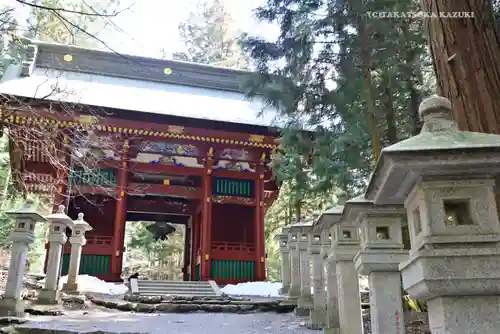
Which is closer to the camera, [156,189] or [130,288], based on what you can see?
[130,288]

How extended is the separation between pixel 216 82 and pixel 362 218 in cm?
1596

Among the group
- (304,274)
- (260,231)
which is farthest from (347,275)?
(260,231)

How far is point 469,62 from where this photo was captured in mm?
3875

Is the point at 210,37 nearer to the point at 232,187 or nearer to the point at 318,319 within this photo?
the point at 232,187

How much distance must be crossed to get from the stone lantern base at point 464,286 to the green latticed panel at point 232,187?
41.7ft

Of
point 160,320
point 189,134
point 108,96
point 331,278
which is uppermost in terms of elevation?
point 108,96

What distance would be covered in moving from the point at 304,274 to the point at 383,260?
4.48m

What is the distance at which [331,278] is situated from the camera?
5.43m

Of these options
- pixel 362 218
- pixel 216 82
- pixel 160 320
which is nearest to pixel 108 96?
pixel 216 82

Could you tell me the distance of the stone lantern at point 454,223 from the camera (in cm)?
229

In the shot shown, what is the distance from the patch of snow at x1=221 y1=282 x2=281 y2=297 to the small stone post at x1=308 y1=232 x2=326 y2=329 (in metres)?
5.26

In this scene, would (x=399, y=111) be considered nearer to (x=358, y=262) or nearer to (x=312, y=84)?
(x=312, y=84)

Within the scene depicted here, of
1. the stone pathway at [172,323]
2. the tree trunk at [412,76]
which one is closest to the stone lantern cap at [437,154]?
the stone pathway at [172,323]

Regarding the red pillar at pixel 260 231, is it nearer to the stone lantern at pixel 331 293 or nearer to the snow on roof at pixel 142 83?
the snow on roof at pixel 142 83
